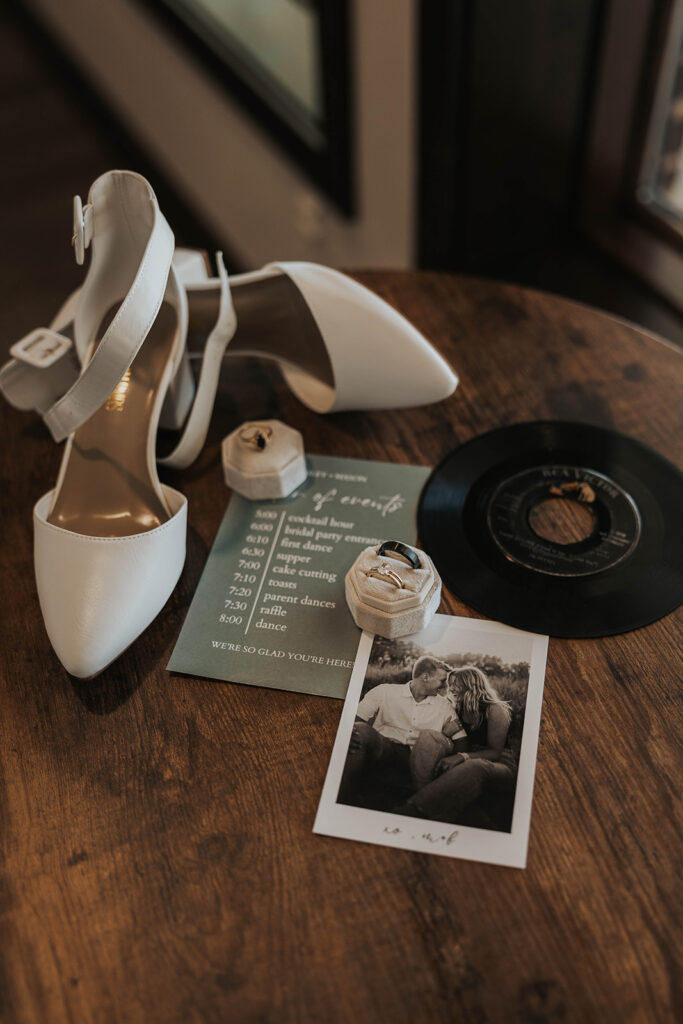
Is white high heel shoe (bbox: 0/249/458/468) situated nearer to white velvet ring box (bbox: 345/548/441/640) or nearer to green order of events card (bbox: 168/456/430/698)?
green order of events card (bbox: 168/456/430/698)

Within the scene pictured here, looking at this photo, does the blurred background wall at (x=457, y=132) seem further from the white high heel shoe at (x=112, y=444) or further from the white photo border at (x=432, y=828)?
the white photo border at (x=432, y=828)

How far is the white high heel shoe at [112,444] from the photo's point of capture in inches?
29.6

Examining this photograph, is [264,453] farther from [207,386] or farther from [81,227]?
[81,227]

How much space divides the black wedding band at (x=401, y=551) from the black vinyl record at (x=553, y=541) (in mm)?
51

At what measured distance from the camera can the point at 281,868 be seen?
0.66 metres

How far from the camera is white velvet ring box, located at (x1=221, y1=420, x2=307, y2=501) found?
870 millimetres

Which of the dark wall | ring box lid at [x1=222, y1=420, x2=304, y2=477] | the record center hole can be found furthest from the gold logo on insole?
the dark wall

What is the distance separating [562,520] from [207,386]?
36 cm

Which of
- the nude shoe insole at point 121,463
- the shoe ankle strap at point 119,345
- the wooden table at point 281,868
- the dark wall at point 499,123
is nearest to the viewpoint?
the wooden table at point 281,868

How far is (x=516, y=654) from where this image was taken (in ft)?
2.51

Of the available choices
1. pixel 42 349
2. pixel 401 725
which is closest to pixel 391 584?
pixel 401 725

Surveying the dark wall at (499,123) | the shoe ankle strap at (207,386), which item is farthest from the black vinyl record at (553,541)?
the dark wall at (499,123)

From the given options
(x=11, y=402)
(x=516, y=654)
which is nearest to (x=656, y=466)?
(x=516, y=654)

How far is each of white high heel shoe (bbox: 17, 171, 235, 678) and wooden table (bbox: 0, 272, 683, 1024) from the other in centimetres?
5
